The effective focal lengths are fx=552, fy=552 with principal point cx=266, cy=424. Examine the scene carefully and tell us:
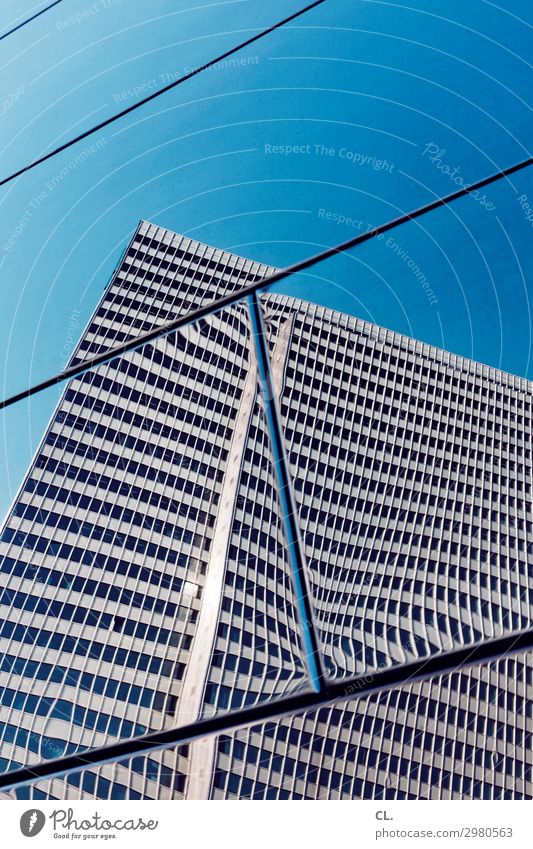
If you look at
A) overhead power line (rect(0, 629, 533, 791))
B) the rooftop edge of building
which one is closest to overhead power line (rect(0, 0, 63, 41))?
the rooftop edge of building

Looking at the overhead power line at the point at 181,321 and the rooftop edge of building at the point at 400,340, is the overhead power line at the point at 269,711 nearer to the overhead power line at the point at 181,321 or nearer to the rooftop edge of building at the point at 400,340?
the rooftop edge of building at the point at 400,340

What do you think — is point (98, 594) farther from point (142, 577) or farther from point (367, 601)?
point (367, 601)

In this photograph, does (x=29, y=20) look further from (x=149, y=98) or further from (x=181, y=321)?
(x=181, y=321)

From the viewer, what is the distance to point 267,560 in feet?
3.59

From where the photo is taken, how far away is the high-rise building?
3.22 feet

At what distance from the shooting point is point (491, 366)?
1.54 metres

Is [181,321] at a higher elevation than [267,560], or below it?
higher

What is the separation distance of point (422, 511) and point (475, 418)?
1.09ft

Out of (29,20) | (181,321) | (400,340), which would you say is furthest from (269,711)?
(29,20)

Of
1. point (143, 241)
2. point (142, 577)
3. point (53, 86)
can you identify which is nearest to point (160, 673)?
point (142, 577)

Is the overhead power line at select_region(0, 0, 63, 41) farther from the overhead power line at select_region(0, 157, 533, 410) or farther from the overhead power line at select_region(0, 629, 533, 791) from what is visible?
the overhead power line at select_region(0, 629, 533, 791)

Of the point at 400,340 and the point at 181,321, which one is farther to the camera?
the point at 400,340

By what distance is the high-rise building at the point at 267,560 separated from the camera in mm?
983

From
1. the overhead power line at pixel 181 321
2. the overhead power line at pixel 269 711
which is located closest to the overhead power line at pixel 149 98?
the overhead power line at pixel 181 321
